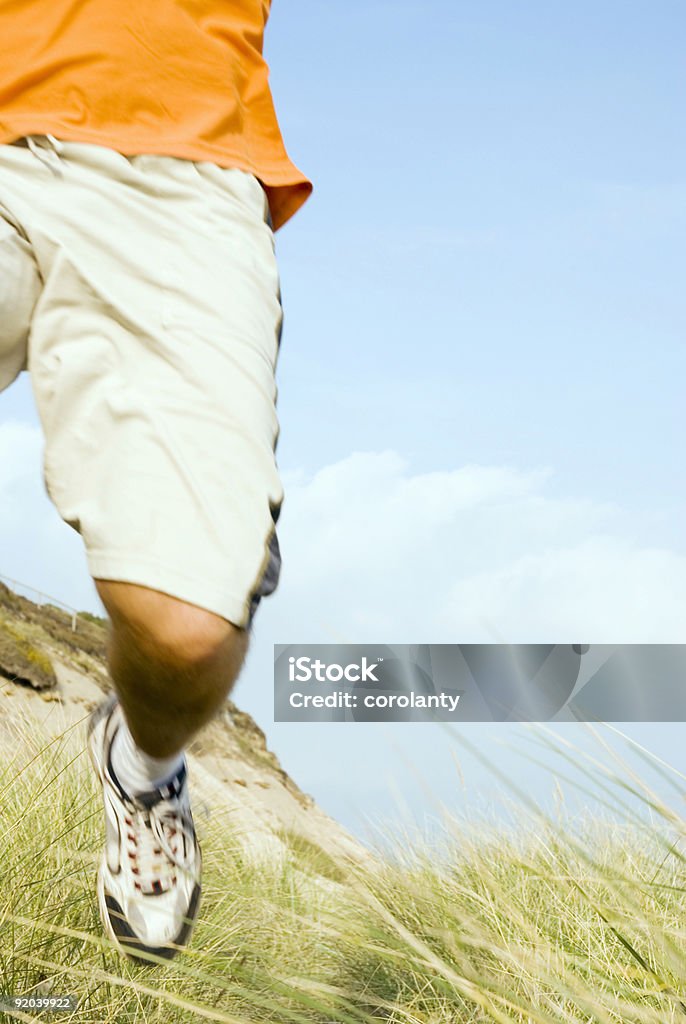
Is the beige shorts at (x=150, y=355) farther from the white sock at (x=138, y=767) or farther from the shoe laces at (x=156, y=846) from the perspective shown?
the shoe laces at (x=156, y=846)

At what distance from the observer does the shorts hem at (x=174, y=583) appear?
1.70m

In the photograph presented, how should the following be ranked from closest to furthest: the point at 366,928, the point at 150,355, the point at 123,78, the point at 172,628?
the point at 172,628 < the point at 150,355 < the point at 123,78 < the point at 366,928

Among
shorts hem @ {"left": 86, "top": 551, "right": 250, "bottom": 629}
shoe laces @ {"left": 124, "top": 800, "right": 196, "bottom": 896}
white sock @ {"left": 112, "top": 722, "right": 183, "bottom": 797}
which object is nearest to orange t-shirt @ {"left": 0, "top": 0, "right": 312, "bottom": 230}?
shorts hem @ {"left": 86, "top": 551, "right": 250, "bottom": 629}

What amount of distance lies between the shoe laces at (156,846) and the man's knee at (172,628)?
45 cm

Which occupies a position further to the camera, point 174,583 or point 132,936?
point 132,936

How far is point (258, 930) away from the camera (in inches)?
146

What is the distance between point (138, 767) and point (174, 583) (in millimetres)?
473

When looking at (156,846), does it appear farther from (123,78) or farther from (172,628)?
(123,78)

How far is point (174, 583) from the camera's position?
1.70 meters

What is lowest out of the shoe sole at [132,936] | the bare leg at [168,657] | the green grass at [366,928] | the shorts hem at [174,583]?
the green grass at [366,928]

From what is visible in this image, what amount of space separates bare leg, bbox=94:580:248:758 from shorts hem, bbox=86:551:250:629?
0.04 feet

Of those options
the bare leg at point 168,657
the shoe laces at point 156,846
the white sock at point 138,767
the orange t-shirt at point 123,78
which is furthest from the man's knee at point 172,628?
the orange t-shirt at point 123,78

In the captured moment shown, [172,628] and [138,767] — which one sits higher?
[172,628]

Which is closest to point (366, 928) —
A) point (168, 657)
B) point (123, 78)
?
point (168, 657)
